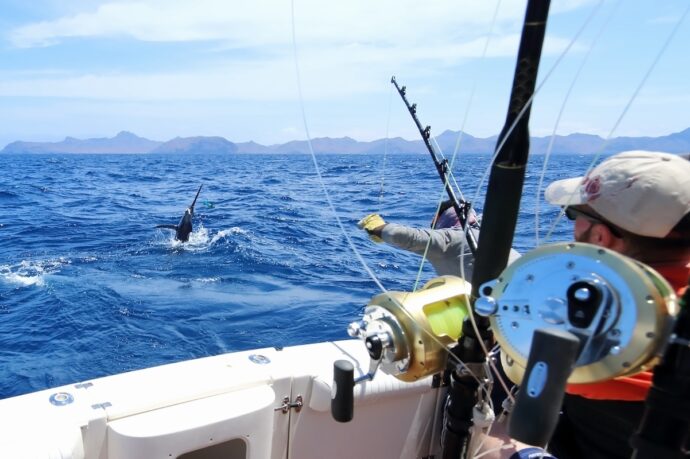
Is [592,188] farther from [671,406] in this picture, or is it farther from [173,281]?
[173,281]

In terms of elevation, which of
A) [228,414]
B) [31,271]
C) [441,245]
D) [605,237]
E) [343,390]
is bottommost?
[31,271]

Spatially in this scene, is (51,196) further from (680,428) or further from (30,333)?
(680,428)

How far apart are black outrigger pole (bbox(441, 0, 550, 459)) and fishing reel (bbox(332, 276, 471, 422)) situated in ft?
0.19

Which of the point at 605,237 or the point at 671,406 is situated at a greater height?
the point at 605,237

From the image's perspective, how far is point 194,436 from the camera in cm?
191

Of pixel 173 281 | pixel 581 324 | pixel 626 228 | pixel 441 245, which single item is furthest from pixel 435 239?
pixel 173 281

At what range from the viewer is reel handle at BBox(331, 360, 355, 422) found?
1.36 metres

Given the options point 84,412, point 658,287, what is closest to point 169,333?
point 84,412

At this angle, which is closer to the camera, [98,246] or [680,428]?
[680,428]

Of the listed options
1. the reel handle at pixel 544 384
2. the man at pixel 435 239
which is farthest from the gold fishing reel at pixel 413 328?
the man at pixel 435 239

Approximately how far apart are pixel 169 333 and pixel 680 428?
5387 mm

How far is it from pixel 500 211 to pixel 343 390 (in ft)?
1.90

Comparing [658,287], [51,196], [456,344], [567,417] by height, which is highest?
[658,287]

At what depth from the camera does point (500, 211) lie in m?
1.30
